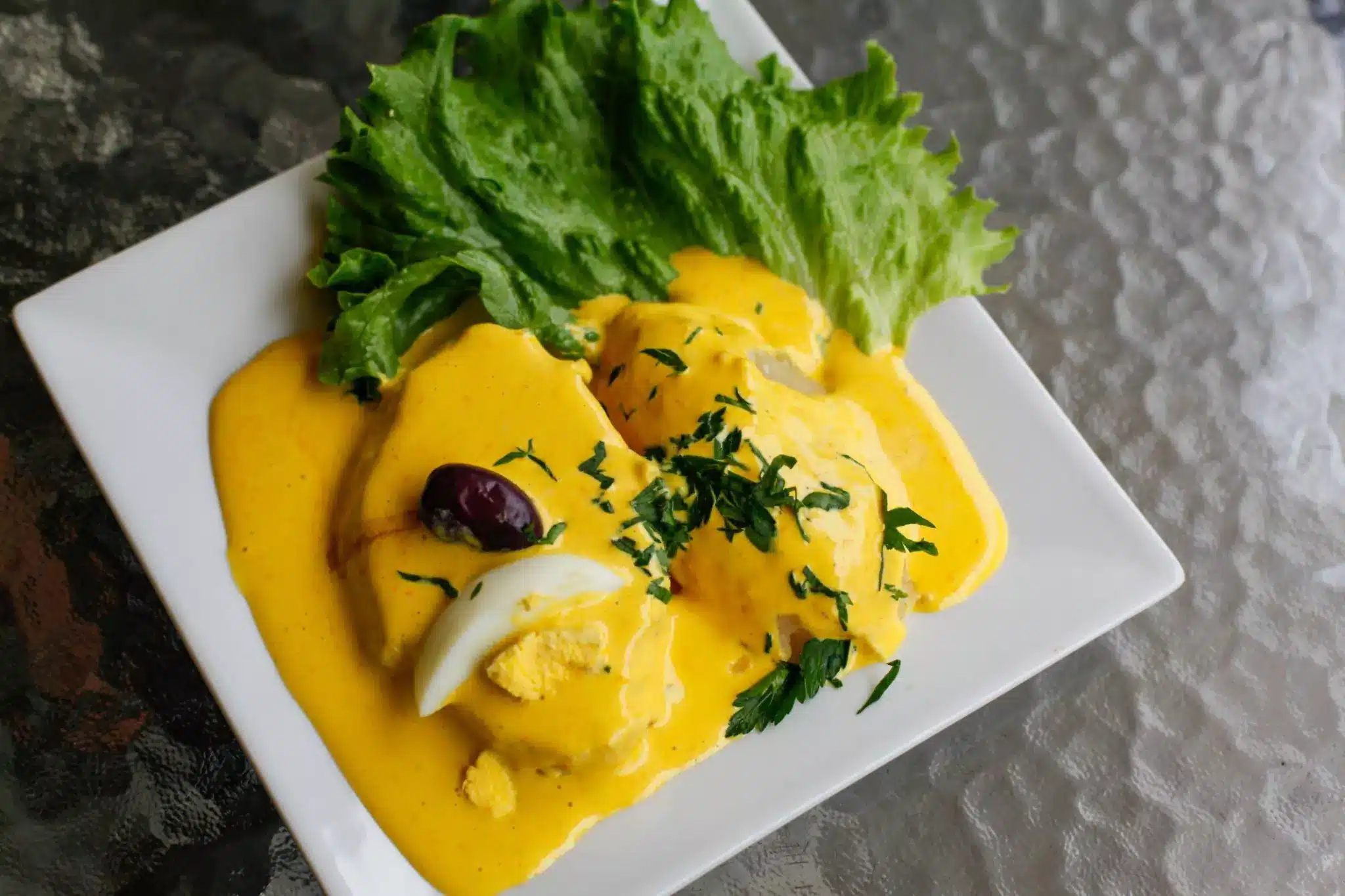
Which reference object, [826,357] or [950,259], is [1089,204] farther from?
[826,357]

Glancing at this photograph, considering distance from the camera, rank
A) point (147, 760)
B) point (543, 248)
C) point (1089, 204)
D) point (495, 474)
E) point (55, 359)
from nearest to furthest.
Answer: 1. point (495, 474)
2. point (55, 359)
3. point (543, 248)
4. point (147, 760)
5. point (1089, 204)

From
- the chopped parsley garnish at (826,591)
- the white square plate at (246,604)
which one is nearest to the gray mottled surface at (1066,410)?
the white square plate at (246,604)

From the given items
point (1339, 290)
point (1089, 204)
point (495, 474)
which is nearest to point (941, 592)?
point (495, 474)

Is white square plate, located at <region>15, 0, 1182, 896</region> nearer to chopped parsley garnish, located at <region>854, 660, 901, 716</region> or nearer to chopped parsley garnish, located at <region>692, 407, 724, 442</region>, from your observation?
chopped parsley garnish, located at <region>854, 660, 901, 716</region>

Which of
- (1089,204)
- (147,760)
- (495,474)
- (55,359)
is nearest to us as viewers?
(495,474)

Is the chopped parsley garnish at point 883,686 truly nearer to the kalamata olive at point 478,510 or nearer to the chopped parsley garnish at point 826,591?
the chopped parsley garnish at point 826,591
